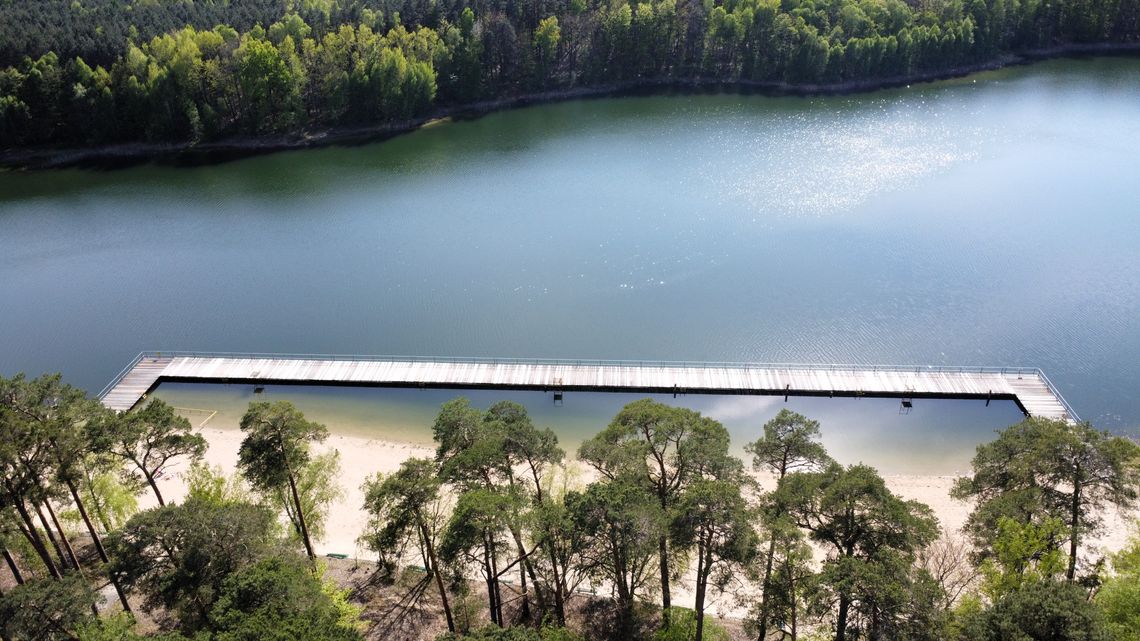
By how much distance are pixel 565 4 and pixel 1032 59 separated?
47.7 meters

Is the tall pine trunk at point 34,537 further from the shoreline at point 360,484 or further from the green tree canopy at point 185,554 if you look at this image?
the shoreline at point 360,484

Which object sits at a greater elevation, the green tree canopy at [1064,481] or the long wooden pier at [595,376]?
the green tree canopy at [1064,481]

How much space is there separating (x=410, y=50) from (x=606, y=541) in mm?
60320

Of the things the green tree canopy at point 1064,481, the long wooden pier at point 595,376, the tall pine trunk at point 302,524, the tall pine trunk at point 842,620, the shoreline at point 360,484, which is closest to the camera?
the tall pine trunk at point 842,620

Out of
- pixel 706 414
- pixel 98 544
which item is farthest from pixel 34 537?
pixel 706 414

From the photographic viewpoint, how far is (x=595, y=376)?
3384cm

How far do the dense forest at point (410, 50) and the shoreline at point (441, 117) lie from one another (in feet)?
2.32

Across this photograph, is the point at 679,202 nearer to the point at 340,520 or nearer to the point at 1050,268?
the point at 1050,268

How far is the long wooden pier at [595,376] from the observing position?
32.0 meters

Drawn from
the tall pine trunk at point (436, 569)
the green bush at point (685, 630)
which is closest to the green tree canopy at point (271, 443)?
the tall pine trunk at point (436, 569)

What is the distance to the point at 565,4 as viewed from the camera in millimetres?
75312

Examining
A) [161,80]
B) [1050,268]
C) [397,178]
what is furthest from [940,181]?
[161,80]

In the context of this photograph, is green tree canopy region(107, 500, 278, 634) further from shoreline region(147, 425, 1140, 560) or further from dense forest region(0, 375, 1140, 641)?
shoreline region(147, 425, 1140, 560)

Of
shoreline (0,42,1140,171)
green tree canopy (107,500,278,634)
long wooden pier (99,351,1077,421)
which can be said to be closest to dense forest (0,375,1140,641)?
green tree canopy (107,500,278,634)
